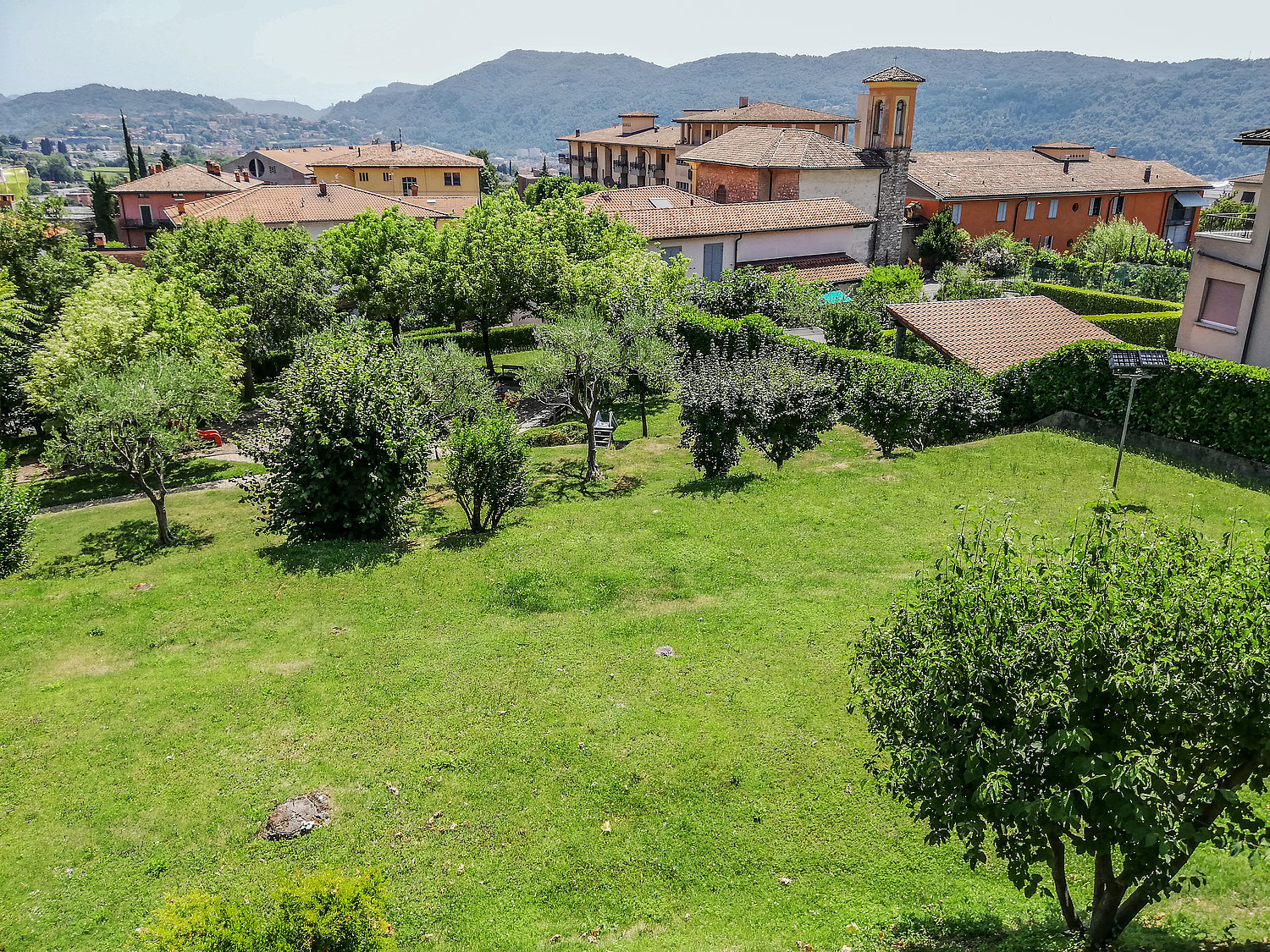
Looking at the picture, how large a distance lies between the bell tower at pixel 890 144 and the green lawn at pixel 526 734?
41.7m

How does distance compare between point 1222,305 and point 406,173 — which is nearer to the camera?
point 1222,305

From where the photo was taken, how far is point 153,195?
94062mm

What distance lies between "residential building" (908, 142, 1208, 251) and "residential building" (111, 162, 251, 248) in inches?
2952

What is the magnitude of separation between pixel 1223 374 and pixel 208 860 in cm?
2356

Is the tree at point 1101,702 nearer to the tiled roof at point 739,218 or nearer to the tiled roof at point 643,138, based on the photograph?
the tiled roof at point 739,218

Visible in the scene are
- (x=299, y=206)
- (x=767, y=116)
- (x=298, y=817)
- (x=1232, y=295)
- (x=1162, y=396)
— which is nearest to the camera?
(x=298, y=817)

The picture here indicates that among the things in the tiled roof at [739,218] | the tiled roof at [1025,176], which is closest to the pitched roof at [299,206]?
the tiled roof at [739,218]

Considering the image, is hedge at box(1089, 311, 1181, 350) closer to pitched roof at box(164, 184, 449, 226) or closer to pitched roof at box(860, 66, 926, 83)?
pitched roof at box(860, 66, 926, 83)

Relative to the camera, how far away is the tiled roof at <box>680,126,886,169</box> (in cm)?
5756

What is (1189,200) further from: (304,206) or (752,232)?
(304,206)

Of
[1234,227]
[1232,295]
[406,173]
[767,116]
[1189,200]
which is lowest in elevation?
[1232,295]

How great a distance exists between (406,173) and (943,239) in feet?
198

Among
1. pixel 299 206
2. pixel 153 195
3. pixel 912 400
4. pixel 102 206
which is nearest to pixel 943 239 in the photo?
pixel 912 400

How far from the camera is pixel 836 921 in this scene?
29.1 feet
